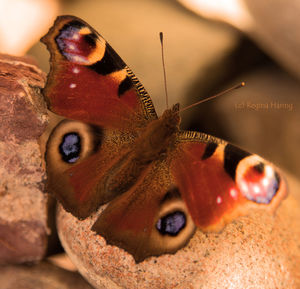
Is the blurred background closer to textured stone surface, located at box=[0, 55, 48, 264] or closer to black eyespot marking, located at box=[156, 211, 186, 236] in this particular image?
textured stone surface, located at box=[0, 55, 48, 264]

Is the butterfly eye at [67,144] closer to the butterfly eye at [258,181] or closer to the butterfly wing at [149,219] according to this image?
the butterfly wing at [149,219]

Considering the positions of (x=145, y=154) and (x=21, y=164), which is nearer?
(x=145, y=154)

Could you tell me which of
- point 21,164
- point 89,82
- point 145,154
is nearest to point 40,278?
point 21,164

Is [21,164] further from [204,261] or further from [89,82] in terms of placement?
[204,261]

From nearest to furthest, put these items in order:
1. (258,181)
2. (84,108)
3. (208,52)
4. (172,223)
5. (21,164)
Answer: (258,181)
(172,223)
(84,108)
(21,164)
(208,52)

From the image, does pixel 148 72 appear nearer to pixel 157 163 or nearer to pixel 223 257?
pixel 157 163

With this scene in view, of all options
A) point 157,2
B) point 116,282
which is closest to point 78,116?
point 116,282

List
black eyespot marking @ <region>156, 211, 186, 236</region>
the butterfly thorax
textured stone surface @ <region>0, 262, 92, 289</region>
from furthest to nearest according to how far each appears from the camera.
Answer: textured stone surface @ <region>0, 262, 92, 289</region> → the butterfly thorax → black eyespot marking @ <region>156, 211, 186, 236</region>

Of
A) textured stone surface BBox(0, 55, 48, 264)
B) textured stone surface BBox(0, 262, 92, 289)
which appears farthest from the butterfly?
textured stone surface BBox(0, 262, 92, 289)
